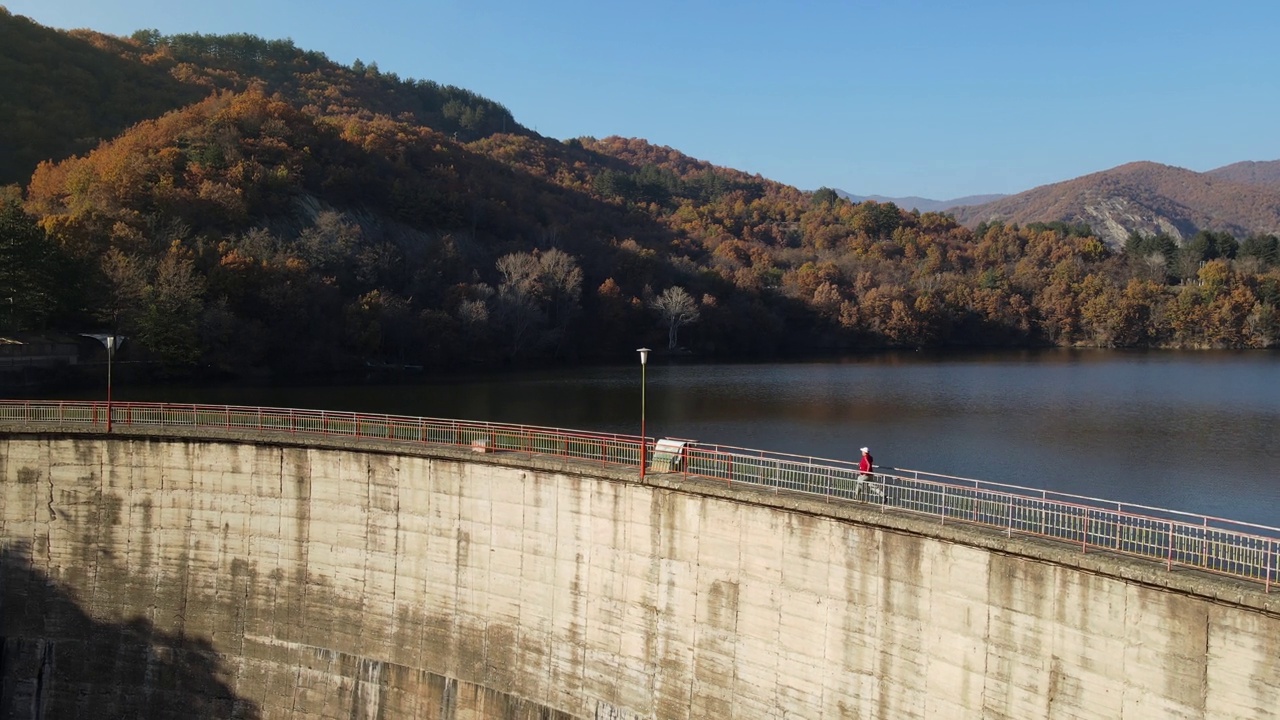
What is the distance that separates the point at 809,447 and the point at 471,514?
1713cm

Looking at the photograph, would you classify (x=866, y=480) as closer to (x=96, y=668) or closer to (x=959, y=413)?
(x=96, y=668)

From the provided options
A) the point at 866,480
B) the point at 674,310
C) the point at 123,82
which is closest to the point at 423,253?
the point at 674,310

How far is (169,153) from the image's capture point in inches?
2469

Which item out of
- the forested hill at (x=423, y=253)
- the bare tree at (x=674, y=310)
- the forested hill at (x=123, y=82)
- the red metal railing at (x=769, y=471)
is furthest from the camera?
the bare tree at (x=674, y=310)

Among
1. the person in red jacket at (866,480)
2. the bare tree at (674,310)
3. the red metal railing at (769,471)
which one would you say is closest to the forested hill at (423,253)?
the bare tree at (674,310)

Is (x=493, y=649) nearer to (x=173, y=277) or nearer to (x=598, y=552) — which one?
(x=598, y=552)

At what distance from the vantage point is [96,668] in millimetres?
22922

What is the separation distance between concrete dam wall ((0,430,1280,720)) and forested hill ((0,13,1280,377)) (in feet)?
82.6

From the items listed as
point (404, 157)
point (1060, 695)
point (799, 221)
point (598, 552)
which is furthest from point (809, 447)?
point (799, 221)

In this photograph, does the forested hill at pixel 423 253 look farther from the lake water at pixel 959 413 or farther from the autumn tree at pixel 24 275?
the lake water at pixel 959 413

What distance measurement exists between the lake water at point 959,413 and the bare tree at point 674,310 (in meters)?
19.1

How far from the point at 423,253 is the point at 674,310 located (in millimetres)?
26774

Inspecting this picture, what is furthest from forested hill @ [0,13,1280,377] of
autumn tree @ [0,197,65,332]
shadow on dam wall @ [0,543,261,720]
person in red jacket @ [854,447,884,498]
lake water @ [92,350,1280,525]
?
person in red jacket @ [854,447,884,498]

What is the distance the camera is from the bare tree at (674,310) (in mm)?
89188
